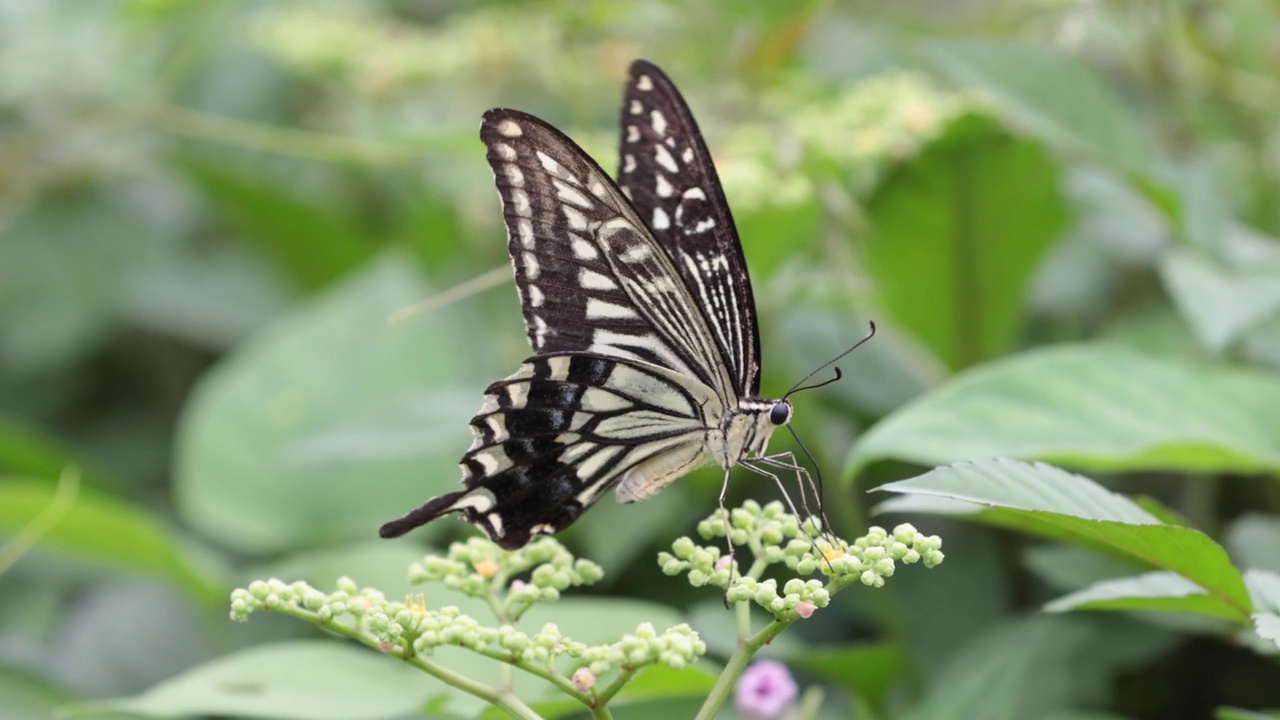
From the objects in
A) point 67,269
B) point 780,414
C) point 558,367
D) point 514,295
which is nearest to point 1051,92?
point 780,414

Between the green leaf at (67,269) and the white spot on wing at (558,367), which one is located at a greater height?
the green leaf at (67,269)

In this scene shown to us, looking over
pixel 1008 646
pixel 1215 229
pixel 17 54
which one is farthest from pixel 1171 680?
pixel 17 54

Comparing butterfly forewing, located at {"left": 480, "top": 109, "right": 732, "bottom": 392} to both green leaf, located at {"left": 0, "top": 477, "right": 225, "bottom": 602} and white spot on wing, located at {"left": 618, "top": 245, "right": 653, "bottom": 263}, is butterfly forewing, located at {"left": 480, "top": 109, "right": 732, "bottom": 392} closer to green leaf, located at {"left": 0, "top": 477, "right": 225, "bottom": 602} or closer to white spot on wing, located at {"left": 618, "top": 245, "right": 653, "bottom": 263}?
white spot on wing, located at {"left": 618, "top": 245, "right": 653, "bottom": 263}

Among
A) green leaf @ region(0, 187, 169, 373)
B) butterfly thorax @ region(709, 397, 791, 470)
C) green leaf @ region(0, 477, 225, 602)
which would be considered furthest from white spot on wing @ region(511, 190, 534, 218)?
green leaf @ region(0, 187, 169, 373)

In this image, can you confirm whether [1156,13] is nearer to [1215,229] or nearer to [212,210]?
[1215,229]

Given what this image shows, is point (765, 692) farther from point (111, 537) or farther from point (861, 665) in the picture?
point (111, 537)

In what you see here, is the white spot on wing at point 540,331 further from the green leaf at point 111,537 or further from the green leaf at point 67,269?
the green leaf at point 67,269

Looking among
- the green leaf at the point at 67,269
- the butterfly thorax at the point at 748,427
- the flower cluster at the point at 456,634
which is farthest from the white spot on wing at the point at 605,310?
the green leaf at the point at 67,269
